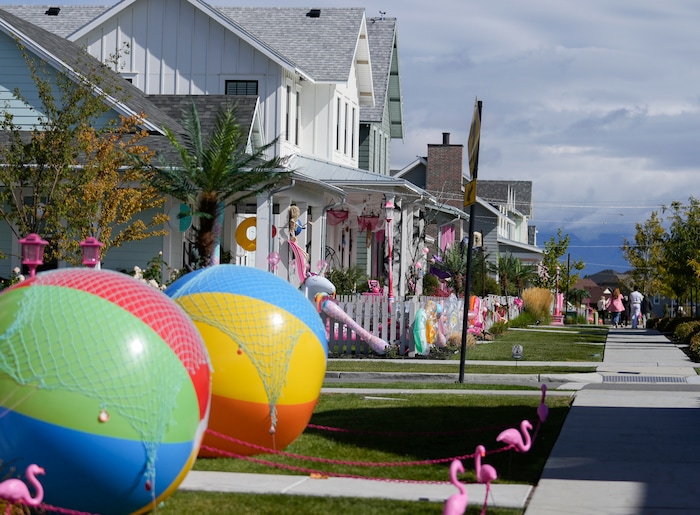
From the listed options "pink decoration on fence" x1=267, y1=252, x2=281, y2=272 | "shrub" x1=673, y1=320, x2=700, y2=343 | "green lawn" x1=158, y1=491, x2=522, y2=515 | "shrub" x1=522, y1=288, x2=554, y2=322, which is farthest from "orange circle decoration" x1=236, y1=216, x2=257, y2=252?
"shrub" x1=522, y1=288, x2=554, y2=322

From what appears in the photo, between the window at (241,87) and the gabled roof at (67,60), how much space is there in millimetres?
4551

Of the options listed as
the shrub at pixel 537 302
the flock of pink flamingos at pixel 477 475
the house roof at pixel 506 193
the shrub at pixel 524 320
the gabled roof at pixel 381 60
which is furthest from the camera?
the house roof at pixel 506 193

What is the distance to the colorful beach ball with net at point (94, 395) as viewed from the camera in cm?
652

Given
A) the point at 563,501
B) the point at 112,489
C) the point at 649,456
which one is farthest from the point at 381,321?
the point at 112,489

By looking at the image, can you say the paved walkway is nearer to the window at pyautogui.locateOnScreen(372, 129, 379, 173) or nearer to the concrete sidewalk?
the concrete sidewalk

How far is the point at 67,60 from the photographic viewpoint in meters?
25.2

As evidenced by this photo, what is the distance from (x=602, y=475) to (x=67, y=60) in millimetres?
19077

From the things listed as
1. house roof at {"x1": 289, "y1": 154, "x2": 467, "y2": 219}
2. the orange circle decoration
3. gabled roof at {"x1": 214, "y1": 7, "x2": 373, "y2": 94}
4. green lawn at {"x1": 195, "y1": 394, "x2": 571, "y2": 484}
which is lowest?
green lawn at {"x1": 195, "y1": 394, "x2": 571, "y2": 484}

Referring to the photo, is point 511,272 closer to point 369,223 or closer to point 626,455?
point 369,223

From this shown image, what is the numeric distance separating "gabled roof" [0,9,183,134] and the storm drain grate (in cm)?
1131

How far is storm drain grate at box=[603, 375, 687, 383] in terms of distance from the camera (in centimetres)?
1973

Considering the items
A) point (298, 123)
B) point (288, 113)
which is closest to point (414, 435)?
point (288, 113)

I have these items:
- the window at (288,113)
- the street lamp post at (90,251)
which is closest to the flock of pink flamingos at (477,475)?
the street lamp post at (90,251)

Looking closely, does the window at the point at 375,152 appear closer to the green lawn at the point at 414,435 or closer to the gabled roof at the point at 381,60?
the gabled roof at the point at 381,60
